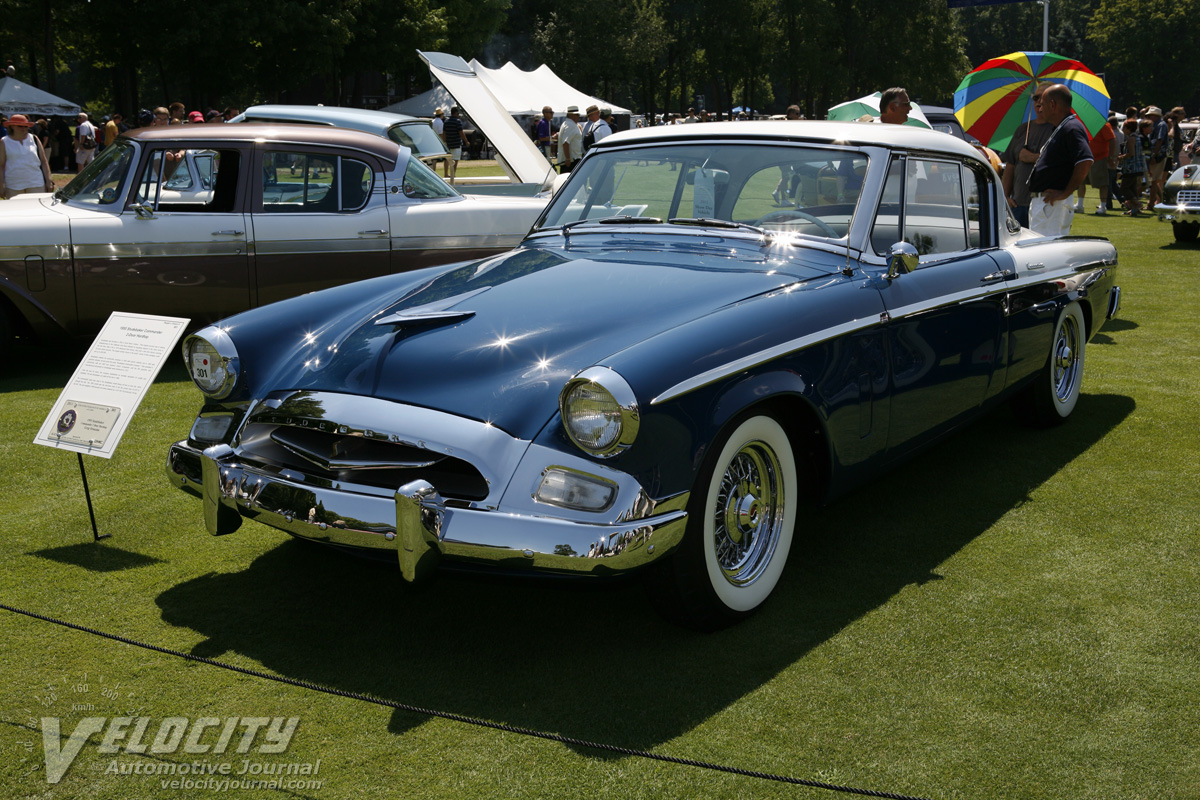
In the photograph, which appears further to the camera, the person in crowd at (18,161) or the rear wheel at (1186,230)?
the rear wheel at (1186,230)

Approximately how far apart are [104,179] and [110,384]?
12.2 ft

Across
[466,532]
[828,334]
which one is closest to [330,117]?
[828,334]

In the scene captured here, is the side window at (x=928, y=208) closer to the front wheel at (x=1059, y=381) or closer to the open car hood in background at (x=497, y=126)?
the front wheel at (x=1059, y=381)

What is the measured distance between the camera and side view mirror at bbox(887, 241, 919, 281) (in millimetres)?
4078

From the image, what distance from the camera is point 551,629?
11.6 ft

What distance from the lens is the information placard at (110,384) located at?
4031 mm

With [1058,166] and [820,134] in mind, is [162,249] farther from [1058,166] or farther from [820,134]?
[1058,166]

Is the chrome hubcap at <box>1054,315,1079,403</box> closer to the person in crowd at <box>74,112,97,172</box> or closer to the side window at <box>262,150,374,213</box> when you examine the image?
the side window at <box>262,150,374,213</box>

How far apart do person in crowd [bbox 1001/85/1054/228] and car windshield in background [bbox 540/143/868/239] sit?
4.11 meters

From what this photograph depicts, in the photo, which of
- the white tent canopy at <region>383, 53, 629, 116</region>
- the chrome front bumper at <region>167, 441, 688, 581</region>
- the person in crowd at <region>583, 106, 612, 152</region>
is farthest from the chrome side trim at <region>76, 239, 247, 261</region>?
the white tent canopy at <region>383, 53, 629, 116</region>

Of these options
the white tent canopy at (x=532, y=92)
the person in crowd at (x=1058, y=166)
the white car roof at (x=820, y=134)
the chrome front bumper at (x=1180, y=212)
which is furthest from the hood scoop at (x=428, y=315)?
the white tent canopy at (x=532, y=92)

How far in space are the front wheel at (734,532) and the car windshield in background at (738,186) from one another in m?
1.13

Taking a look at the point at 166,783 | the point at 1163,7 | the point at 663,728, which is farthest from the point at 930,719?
the point at 1163,7

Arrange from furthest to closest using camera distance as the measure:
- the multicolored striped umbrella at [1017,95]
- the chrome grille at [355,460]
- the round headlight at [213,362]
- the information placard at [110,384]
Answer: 1. the multicolored striped umbrella at [1017,95]
2. the information placard at [110,384]
3. the round headlight at [213,362]
4. the chrome grille at [355,460]
